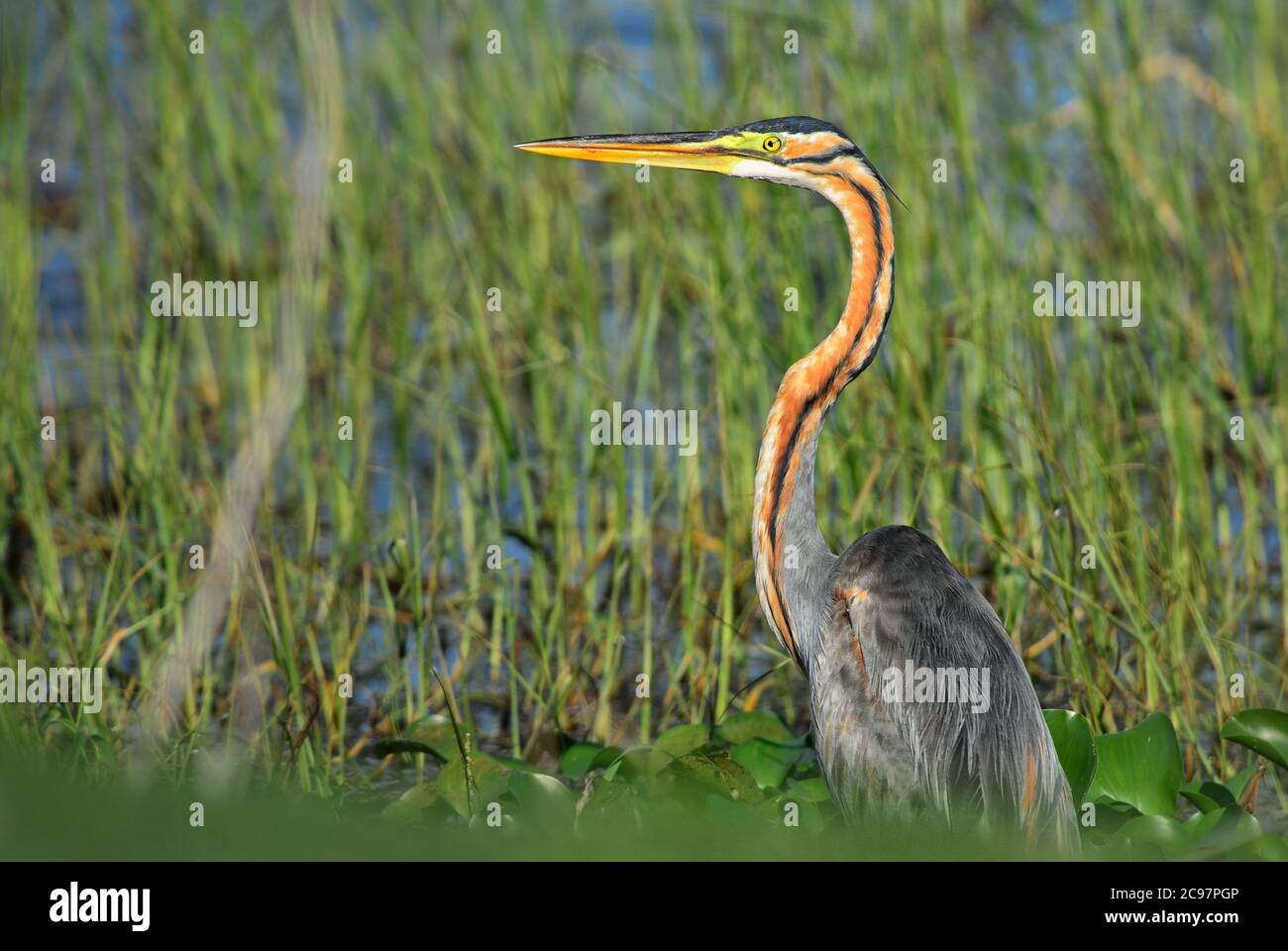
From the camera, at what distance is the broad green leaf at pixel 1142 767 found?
4.05m

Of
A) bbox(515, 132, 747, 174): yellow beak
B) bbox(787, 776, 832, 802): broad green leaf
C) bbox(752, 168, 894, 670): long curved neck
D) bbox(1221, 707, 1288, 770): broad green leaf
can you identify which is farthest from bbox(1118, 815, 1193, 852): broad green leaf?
bbox(515, 132, 747, 174): yellow beak

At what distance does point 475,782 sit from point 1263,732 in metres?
1.89

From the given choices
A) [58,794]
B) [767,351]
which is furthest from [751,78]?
[58,794]

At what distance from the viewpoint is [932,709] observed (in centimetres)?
384

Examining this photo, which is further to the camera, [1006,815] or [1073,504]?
[1073,504]

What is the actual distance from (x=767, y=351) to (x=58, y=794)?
310cm

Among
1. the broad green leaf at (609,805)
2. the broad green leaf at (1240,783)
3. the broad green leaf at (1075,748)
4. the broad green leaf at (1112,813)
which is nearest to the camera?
the broad green leaf at (609,805)

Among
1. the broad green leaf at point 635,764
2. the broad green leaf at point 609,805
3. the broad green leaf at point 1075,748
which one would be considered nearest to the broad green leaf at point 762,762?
the broad green leaf at point 635,764

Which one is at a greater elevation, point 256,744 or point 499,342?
point 499,342

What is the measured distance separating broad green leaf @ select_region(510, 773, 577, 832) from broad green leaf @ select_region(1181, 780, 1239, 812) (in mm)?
1485

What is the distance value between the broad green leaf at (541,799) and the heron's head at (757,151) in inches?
60.1

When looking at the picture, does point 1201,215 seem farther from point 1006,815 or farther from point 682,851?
point 682,851

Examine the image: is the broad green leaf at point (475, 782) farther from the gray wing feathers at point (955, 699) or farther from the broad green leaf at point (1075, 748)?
the broad green leaf at point (1075, 748)

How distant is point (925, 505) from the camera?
18.3 ft
